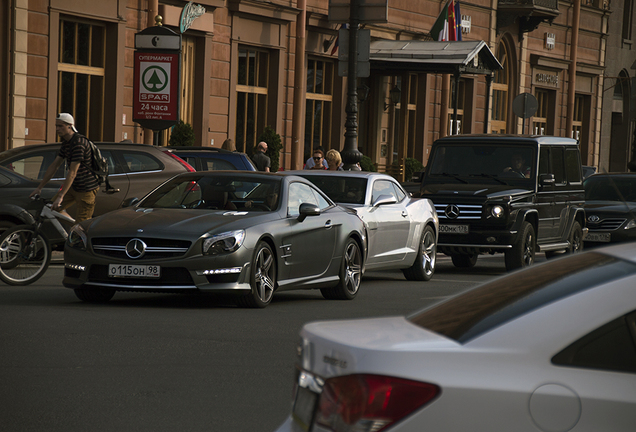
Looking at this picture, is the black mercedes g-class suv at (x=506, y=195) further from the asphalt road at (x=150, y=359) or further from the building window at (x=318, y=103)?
the building window at (x=318, y=103)

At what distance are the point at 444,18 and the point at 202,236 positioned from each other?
82.9 ft

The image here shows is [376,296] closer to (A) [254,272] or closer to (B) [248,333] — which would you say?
(A) [254,272]

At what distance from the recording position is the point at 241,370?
23.2 ft

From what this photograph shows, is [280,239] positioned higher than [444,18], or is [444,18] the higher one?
[444,18]

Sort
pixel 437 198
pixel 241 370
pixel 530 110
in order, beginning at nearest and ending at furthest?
pixel 241 370
pixel 437 198
pixel 530 110

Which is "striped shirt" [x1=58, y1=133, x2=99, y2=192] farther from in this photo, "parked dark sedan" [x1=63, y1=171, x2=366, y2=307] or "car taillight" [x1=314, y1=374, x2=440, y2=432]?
"car taillight" [x1=314, y1=374, x2=440, y2=432]

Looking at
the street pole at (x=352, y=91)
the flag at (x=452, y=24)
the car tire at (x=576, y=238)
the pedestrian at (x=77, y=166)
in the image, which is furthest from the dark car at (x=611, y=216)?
the flag at (x=452, y=24)

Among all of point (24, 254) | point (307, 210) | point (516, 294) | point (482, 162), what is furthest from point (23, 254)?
point (516, 294)

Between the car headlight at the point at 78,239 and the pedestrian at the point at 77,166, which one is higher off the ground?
the pedestrian at the point at 77,166

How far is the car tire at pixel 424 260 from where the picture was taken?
571 inches

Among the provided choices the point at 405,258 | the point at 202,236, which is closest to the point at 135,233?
the point at 202,236

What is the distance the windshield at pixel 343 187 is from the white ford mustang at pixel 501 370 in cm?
1033

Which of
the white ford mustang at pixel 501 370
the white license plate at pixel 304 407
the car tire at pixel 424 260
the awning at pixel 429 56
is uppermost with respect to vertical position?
the awning at pixel 429 56

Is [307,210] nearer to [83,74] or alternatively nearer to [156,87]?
[156,87]
